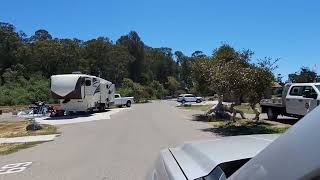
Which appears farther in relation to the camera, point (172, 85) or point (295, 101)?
point (172, 85)

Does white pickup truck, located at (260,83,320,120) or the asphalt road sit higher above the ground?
white pickup truck, located at (260,83,320,120)

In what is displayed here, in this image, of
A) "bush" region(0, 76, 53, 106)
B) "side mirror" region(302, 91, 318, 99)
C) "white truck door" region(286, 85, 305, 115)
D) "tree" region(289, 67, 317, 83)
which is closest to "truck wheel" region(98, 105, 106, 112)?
"bush" region(0, 76, 53, 106)

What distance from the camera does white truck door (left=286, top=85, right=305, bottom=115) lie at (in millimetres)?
23583

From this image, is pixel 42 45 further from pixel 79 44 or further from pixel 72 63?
pixel 79 44

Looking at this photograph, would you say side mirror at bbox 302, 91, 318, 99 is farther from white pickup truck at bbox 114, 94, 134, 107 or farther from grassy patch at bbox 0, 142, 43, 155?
white pickup truck at bbox 114, 94, 134, 107

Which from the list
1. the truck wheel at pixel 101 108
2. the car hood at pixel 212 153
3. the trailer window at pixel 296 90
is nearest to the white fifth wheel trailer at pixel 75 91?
the truck wheel at pixel 101 108

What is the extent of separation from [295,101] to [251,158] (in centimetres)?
2237

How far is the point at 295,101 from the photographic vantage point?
79.4 ft

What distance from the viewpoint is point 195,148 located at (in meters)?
3.66

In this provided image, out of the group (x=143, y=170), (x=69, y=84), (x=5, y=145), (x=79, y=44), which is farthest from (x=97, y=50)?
(x=143, y=170)

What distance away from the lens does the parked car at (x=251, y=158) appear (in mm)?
1695

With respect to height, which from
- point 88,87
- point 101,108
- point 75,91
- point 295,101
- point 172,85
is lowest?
point 295,101

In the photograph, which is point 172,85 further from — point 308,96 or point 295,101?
point 308,96

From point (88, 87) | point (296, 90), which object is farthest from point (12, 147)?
point (88, 87)
